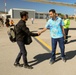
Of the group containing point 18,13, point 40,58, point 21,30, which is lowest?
point 18,13

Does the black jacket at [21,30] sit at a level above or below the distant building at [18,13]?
above

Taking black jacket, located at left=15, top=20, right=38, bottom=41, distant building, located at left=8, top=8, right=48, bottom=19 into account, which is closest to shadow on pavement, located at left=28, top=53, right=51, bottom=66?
black jacket, located at left=15, top=20, right=38, bottom=41

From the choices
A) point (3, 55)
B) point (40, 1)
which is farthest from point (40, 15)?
point (3, 55)

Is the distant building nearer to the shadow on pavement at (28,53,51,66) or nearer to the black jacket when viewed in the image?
the shadow on pavement at (28,53,51,66)

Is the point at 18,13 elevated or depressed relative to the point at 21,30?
depressed

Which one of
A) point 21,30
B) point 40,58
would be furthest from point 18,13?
point 21,30

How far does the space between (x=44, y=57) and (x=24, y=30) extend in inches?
85.3

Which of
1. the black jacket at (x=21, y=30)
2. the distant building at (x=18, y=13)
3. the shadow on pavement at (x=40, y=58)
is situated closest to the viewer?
the black jacket at (x=21, y=30)

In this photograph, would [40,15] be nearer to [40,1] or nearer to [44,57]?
[40,1]

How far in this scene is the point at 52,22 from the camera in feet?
22.1

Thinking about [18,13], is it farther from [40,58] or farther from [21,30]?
[21,30]

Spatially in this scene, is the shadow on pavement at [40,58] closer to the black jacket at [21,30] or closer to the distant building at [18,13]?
the black jacket at [21,30]

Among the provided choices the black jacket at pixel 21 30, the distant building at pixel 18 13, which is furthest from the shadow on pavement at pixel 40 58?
the distant building at pixel 18 13

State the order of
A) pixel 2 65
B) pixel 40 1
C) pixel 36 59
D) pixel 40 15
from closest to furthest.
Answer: pixel 2 65 < pixel 36 59 < pixel 40 1 < pixel 40 15
